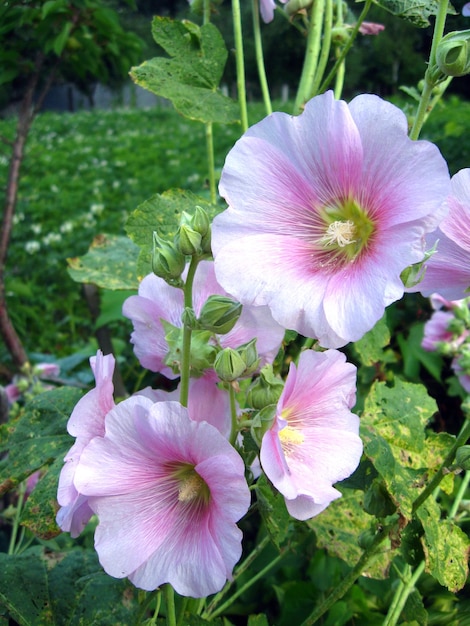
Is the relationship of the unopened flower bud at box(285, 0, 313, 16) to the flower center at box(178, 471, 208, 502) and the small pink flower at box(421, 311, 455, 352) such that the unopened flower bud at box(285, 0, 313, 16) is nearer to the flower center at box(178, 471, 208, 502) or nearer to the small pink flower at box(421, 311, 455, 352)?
the flower center at box(178, 471, 208, 502)

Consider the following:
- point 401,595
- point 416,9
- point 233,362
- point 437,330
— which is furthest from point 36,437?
point 437,330

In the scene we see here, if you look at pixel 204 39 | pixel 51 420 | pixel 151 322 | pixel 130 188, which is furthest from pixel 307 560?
pixel 130 188

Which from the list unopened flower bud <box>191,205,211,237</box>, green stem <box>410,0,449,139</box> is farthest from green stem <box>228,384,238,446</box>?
green stem <box>410,0,449,139</box>

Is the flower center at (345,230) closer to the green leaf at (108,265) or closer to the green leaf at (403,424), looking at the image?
the green leaf at (403,424)

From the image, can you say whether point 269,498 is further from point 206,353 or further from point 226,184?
point 226,184

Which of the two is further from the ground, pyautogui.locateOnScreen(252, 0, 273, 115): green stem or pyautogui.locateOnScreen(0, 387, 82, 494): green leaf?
pyautogui.locateOnScreen(252, 0, 273, 115): green stem

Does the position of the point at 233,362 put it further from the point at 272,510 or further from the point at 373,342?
the point at 373,342

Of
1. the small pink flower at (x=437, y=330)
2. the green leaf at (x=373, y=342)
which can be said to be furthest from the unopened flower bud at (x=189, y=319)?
the small pink flower at (x=437, y=330)
